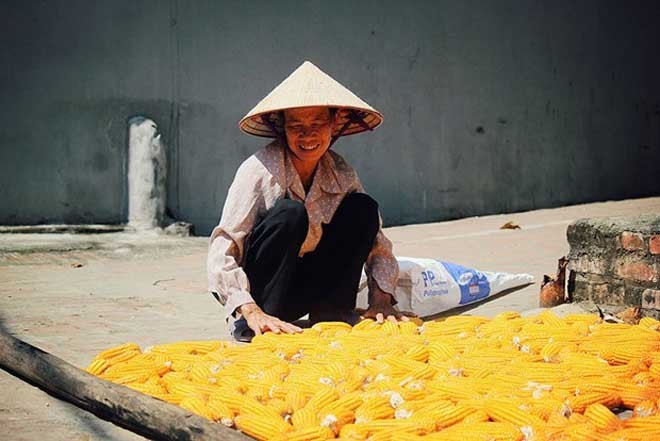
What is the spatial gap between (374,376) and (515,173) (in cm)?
635

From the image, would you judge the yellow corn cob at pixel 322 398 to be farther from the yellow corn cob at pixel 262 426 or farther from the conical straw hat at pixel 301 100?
the conical straw hat at pixel 301 100

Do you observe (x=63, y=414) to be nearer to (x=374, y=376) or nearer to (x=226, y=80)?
(x=374, y=376)

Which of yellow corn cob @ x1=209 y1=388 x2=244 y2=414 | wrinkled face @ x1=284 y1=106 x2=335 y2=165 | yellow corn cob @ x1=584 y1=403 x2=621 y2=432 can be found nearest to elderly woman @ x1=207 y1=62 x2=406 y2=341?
wrinkled face @ x1=284 y1=106 x2=335 y2=165

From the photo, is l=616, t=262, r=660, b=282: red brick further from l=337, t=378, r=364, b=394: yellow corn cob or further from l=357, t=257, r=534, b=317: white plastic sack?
l=337, t=378, r=364, b=394: yellow corn cob

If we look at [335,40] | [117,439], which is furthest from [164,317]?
[335,40]

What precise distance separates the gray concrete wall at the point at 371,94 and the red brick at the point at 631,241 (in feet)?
14.7

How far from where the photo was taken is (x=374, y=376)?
9.70ft

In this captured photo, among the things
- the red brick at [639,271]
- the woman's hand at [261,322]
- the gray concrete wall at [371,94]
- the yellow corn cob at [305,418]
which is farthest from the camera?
the gray concrete wall at [371,94]

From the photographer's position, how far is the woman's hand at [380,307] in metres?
3.82

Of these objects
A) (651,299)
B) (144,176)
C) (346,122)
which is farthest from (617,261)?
(144,176)

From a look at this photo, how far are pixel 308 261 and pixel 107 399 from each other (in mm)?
1421

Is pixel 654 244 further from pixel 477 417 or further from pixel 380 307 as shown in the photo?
pixel 477 417

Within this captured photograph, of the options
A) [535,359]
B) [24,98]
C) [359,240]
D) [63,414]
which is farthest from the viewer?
[24,98]

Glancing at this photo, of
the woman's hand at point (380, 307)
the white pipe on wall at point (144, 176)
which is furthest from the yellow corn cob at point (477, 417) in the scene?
the white pipe on wall at point (144, 176)
